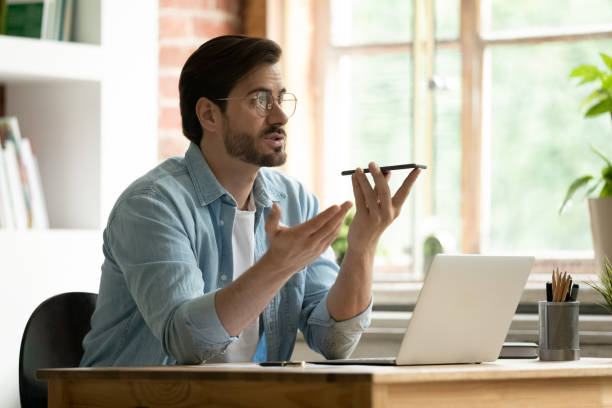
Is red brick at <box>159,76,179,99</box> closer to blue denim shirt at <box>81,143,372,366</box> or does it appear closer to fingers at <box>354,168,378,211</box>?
blue denim shirt at <box>81,143,372,366</box>

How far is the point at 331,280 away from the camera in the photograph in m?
2.17

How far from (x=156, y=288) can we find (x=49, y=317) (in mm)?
390

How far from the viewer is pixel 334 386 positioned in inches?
50.0

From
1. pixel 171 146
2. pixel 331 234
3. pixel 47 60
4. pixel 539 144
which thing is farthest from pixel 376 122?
pixel 331 234

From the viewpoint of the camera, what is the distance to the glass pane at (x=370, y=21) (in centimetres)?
309

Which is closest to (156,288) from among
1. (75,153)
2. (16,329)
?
(16,329)

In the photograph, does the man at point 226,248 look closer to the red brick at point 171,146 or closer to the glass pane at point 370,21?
the red brick at point 171,146

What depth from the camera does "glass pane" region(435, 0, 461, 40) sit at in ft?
9.84

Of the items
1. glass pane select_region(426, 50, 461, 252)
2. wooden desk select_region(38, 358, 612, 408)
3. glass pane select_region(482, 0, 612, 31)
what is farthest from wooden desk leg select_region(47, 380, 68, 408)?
glass pane select_region(482, 0, 612, 31)

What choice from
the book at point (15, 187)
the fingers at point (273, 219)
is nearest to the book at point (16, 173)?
the book at point (15, 187)

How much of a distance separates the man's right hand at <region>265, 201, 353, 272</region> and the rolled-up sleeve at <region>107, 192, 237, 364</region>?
0.52ft

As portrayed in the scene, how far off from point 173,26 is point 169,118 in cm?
28

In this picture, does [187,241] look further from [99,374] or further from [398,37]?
[398,37]

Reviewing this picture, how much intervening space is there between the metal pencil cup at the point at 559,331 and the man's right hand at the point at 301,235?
16.9 inches
